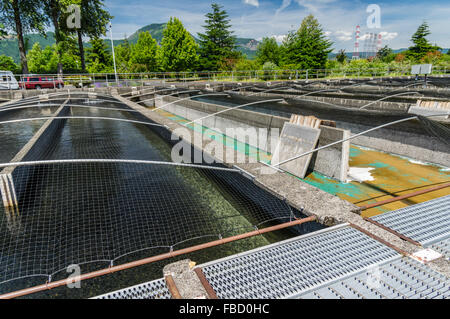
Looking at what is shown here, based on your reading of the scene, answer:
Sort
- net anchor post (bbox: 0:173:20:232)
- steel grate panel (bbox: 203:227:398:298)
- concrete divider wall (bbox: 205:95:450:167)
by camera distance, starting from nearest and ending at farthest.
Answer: steel grate panel (bbox: 203:227:398:298) < net anchor post (bbox: 0:173:20:232) < concrete divider wall (bbox: 205:95:450:167)

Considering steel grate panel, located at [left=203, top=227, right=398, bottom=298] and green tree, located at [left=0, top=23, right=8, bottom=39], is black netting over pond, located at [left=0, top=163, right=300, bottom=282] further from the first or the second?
green tree, located at [left=0, top=23, right=8, bottom=39]

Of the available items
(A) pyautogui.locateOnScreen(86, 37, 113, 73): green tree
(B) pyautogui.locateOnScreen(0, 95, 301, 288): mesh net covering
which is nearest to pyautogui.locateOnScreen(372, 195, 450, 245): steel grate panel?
(B) pyautogui.locateOnScreen(0, 95, 301, 288): mesh net covering

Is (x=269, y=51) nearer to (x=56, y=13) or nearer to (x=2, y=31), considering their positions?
(x=56, y=13)

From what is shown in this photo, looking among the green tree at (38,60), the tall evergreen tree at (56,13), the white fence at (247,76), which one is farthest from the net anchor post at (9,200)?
the green tree at (38,60)

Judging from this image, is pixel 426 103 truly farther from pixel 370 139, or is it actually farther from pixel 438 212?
pixel 438 212

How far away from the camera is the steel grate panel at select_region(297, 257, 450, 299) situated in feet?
9.08

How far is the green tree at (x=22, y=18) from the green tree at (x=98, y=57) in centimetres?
2621

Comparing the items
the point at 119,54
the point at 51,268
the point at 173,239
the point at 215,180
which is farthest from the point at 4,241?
the point at 119,54

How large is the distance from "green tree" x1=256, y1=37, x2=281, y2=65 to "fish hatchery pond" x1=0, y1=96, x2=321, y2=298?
70178 mm

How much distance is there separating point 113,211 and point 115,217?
24 cm

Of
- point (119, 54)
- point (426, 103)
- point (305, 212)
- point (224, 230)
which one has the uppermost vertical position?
point (119, 54)
